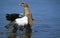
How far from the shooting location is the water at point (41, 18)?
2.74m

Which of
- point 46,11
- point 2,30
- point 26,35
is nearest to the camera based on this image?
point 26,35

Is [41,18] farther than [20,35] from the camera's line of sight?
Yes

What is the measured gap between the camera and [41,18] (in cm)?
351

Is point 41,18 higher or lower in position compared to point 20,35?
higher

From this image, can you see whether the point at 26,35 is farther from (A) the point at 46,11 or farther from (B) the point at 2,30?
(A) the point at 46,11

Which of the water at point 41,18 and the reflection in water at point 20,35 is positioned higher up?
the water at point 41,18

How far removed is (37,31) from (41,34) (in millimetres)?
134

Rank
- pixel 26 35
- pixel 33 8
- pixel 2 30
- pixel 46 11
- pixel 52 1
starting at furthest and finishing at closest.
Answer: pixel 52 1 → pixel 33 8 → pixel 46 11 → pixel 2 30 → pixel 26 35

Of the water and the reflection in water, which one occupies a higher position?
the water

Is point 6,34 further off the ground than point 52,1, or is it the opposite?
point 52,1

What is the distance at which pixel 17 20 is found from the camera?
2.77m

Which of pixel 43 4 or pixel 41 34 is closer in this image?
pixel 41 34

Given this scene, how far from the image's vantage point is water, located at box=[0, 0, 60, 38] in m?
2.74

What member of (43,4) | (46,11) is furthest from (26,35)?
(43,4)
